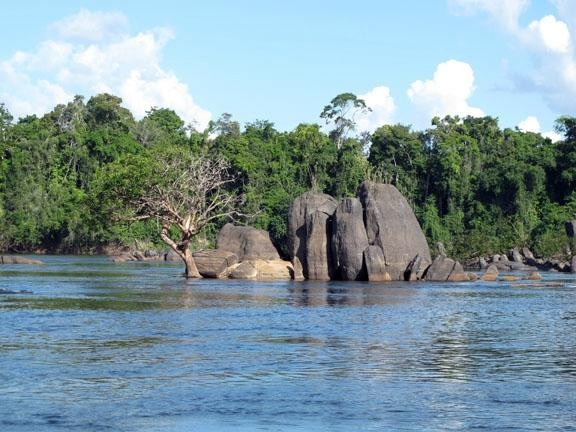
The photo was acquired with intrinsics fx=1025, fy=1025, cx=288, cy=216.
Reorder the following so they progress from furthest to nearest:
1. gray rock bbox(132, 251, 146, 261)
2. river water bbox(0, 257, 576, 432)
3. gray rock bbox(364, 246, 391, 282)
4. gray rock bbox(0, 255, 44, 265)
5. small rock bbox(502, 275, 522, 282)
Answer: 1. gray rock bbox(132, 251, 146, 261)
2. gray rock bbox(0, 255, 44, 265)
3. small rock bbox(502, 275, 522, 282)
4. gray rock bbox(364, 246, 391, 282)
5. river water bbox(0, 257, 576, 432)

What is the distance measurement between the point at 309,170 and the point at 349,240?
2321 inches

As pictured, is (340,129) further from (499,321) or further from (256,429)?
(256,429)

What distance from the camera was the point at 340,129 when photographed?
126m

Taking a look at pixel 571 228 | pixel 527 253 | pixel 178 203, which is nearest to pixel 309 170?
pixel 527 253

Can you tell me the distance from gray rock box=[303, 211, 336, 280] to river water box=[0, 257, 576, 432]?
1660 centimetres

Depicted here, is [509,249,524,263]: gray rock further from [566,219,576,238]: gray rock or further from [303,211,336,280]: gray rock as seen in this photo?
[303,211,336,280]: gray rock

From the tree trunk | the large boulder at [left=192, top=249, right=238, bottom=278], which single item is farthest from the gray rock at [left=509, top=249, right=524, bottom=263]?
the tree trunk

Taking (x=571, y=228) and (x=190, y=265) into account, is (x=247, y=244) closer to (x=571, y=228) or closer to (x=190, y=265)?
(x=190, y=265)

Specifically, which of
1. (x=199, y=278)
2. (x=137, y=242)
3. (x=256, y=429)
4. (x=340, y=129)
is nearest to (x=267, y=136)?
(x=340, y=129)

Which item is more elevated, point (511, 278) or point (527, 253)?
point (527, 253)

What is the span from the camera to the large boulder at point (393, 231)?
5900 cm

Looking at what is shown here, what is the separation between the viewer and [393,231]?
5912 centimetres

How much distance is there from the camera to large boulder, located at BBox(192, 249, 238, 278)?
60531mm

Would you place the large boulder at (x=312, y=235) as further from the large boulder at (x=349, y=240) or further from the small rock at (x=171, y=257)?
the small rock at (x=171, y=257)
